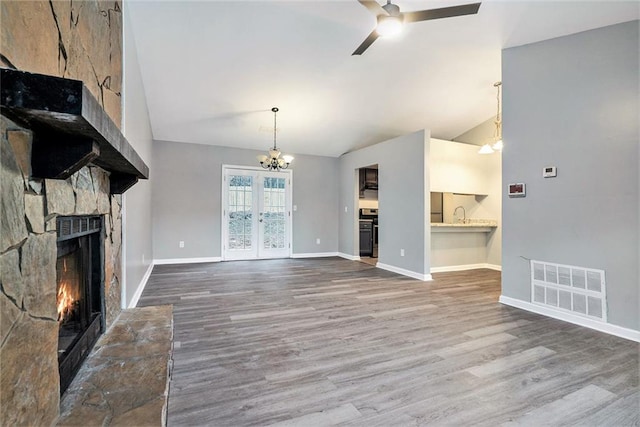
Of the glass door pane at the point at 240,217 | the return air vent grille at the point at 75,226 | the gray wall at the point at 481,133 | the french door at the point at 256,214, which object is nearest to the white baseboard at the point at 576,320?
the gray wall at the point at 481,133

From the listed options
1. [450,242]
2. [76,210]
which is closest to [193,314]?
[76,210]

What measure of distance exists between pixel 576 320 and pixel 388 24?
3308 mm

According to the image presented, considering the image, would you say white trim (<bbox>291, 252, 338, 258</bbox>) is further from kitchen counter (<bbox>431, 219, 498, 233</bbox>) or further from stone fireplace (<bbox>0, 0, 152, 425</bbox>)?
stone fireplace (<bbox>0, 0, 152, 425</bbox>)

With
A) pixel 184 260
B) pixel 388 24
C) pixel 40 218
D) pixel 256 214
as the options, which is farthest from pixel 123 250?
pixel 256 214

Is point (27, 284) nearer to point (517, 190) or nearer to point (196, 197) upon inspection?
point (517, 190)

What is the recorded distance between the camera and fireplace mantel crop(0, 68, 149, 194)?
78 centimetres

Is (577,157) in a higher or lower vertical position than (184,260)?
higher

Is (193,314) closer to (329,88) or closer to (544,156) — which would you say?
(329,88)

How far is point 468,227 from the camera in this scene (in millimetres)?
5621

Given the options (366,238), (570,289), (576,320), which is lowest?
(576,320)

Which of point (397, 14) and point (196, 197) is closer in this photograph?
point (397, 14)

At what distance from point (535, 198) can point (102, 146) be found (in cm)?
390

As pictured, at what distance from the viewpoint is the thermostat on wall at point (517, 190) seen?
11.2 ft

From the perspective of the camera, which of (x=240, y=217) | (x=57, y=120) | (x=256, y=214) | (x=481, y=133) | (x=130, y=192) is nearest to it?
(x=57, y=120)
